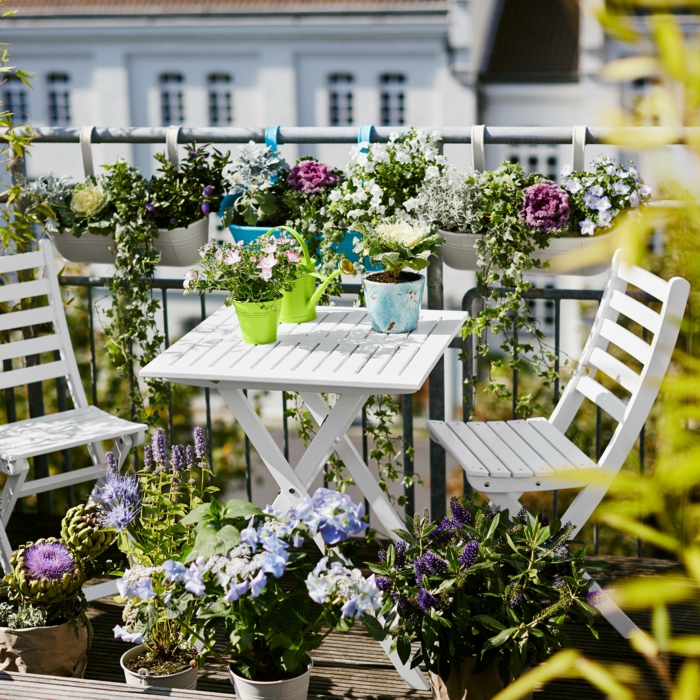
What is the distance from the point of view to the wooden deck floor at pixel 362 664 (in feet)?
9.03

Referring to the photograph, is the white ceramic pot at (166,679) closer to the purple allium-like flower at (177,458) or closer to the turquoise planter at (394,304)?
the purple allium-like flower at (177,458)

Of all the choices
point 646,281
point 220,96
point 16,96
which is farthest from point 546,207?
point 16,96

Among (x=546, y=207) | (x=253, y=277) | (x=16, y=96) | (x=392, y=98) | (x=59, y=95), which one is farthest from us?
(x=59, y=95)

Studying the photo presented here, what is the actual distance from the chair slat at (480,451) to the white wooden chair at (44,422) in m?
1.03

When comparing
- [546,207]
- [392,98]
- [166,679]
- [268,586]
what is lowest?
[166,679]

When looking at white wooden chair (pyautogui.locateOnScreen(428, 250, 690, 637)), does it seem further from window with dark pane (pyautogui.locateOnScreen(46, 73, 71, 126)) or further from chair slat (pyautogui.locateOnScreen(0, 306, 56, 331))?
window with dark pane (pyautogui.locateOnScreen(46, 73, 71, 126))

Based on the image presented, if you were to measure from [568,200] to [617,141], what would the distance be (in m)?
2.48

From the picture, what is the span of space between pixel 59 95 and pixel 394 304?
2501cm

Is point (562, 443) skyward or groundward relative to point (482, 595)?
skyward

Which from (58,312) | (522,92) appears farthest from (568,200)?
(522,92)

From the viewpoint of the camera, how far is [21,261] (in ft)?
11.6

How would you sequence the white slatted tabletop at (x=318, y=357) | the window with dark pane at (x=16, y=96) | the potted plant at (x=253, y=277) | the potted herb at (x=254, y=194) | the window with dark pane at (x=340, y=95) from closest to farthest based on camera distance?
1. the white slatted tabletop at (x=318, y=357)
2. the potted plant at (x=253, y=277)
3. the potted herb at (x=254, y=194)
4. the window with dark pane at (x=340, y=95)
5. the window with dark pane at (x=16, y=96)

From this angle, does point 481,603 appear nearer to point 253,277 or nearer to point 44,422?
point 253,277

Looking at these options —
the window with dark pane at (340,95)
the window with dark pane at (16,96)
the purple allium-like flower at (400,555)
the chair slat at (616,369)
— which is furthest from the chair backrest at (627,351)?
the window with dark pane at (16,96)
